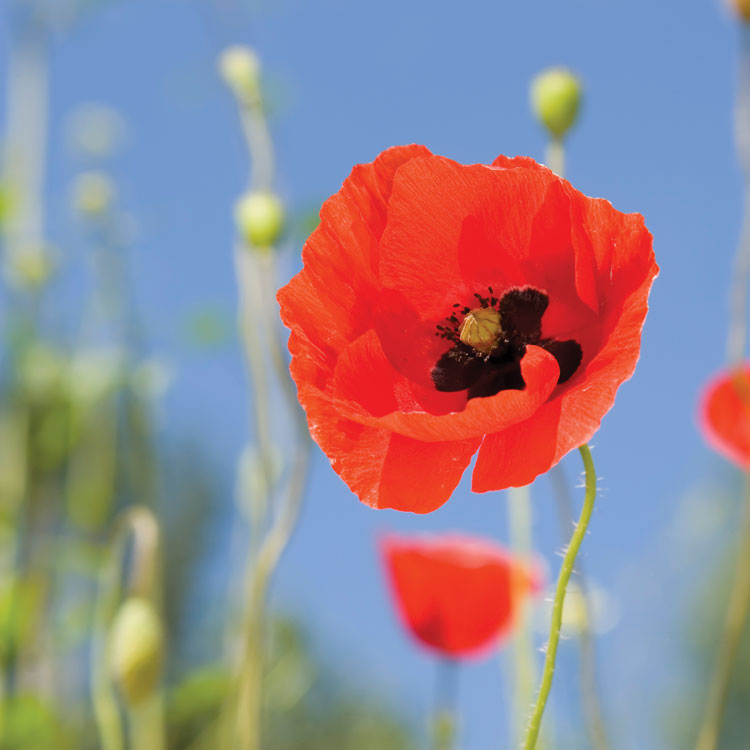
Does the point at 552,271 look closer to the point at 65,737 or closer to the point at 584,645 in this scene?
the point at 584,645

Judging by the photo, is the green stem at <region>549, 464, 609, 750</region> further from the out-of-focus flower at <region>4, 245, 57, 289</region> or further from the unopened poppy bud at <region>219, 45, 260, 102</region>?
the out-of-focus flower at <region>4, 245, 57, 289</region>

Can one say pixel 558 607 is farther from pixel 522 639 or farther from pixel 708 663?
pixel 708 663

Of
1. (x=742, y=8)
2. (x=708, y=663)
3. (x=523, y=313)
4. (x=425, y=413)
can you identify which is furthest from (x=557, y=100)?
(x=708, y=663)

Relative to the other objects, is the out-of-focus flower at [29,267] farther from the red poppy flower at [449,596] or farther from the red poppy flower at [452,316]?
the red poppy flower at [452,316]

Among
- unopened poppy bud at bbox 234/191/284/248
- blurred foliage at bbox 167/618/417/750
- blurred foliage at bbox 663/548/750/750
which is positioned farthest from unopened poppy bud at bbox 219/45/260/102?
blurred foliage at bbox 663/548/750/750

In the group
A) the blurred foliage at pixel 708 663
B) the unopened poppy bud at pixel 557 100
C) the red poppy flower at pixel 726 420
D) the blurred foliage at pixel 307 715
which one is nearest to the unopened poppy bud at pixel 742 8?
the unopened poppy bud at pixel 557 100

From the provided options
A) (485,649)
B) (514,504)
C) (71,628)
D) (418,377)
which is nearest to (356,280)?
(418,377)
